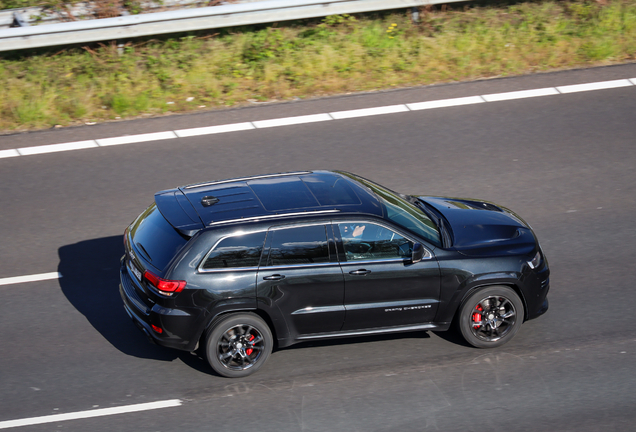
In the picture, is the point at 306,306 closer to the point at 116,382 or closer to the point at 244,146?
the point at 116,382

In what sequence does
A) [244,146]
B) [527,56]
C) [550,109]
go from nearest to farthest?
1. [244,146]
2. [550,109]
3. [527,56]

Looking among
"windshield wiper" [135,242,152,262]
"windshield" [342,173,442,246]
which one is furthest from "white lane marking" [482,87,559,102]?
"windshield wiper" [135,242,152,262]

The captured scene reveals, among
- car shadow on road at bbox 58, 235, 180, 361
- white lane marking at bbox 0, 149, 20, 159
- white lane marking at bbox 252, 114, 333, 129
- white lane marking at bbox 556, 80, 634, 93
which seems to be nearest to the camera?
car shadow on road at bbox 58, 235, 180, 361

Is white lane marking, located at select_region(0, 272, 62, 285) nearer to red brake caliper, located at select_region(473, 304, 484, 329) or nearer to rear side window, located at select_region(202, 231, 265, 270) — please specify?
rear side window, located at select_region(202, 231, 265, 270)

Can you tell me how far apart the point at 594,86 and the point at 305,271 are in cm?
793

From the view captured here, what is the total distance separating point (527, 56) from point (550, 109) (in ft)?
6.77

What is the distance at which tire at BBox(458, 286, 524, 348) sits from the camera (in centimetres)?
702

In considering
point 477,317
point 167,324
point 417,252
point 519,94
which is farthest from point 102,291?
point 519,94

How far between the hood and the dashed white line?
4223 mm

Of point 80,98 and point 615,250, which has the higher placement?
point 80,98

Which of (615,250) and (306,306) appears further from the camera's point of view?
(615,250)

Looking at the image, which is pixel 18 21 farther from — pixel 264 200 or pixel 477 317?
pixel 477 317

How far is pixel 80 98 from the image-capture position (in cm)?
1234

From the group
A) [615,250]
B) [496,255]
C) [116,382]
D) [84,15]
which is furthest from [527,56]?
[116,382]
